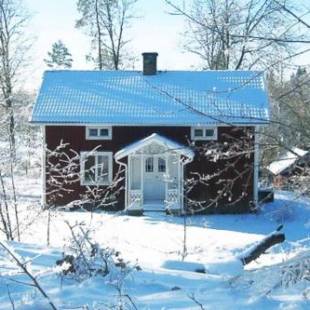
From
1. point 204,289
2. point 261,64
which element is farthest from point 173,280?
point 261,64

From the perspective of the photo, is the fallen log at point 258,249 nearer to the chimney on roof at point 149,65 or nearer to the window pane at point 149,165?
the window pane at point 149,165

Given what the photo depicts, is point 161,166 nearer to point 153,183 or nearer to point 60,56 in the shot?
point 153,183

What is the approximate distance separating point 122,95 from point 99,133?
221cm

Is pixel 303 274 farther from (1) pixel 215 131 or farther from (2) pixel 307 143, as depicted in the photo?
(1) pixel 215 131

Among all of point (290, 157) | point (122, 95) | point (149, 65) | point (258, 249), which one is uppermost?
point (149, 65)

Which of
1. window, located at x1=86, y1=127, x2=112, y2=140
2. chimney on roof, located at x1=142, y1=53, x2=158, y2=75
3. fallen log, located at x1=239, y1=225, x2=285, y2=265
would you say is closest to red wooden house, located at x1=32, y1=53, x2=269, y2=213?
window, located at x1=86, y1=127, x2=112, y2=140

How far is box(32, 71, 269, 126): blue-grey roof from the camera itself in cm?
2489

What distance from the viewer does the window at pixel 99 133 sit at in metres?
25.3

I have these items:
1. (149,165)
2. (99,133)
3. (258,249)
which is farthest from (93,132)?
(258,249)

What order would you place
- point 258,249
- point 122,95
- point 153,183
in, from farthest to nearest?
point 122,95, point 153,183, point 258,249

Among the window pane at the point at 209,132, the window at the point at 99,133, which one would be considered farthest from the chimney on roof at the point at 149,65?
the window pane at the point at 209,132

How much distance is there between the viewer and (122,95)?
2659cm

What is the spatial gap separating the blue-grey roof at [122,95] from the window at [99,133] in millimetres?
557

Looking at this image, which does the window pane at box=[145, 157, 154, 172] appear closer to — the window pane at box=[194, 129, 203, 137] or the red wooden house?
the red wooden house
